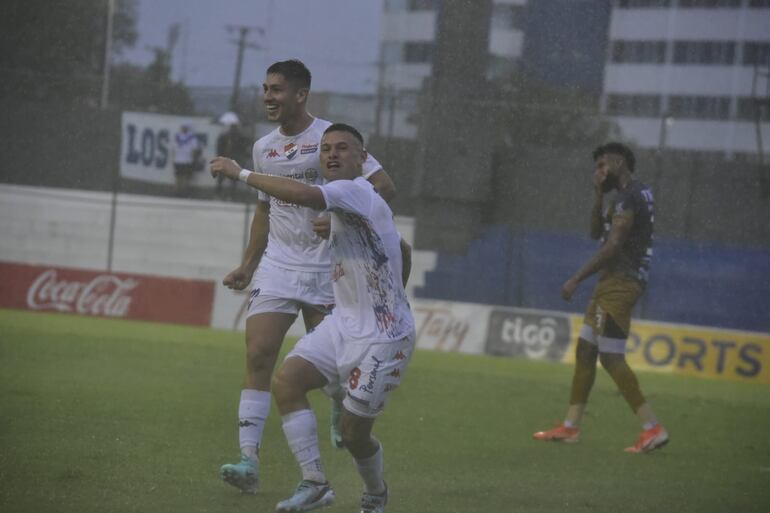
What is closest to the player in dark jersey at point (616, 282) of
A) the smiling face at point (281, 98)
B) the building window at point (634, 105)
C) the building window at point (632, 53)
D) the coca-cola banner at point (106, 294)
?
the smiling face at point (281, 98)

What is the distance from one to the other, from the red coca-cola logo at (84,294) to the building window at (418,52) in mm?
7145

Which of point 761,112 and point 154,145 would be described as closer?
point 761,112

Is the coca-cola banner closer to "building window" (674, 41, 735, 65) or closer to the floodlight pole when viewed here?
the floodlight pole

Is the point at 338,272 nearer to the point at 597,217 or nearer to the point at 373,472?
the point at 373,472

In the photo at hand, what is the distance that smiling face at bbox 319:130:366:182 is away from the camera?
20.1 feet

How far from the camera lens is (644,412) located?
9594 millimetres

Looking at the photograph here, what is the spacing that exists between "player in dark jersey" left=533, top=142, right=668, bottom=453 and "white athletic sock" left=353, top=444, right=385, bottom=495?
365cm

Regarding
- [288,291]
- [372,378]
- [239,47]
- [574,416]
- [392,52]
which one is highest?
[392,52]

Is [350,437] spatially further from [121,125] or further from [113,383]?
[121,125]

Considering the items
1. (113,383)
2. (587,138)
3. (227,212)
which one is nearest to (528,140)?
(587,138)

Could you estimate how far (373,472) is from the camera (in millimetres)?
6195

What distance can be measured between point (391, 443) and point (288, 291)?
6.90ft

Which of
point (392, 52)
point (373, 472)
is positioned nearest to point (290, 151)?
point (373, 472)

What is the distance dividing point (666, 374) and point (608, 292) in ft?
25.8
